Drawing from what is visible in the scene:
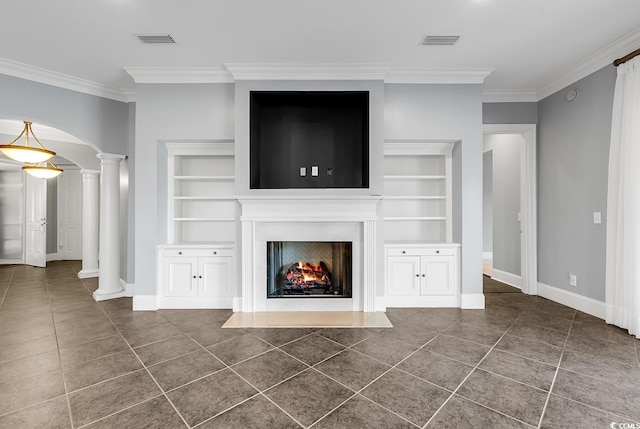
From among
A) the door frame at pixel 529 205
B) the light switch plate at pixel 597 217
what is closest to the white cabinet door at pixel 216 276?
the door frame at pixel 529 205

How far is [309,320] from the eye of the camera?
3264 millimetres

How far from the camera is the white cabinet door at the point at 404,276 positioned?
3777 millimetres

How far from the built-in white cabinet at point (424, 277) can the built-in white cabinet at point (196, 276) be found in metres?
2.06

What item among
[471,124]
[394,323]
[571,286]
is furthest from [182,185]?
[571,286]

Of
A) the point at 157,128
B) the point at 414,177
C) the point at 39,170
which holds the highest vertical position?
the point at 157,128

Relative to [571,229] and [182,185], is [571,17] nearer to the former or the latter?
[571,229]

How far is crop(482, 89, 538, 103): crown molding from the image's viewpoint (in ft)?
14.0

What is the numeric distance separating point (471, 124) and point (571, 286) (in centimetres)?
241

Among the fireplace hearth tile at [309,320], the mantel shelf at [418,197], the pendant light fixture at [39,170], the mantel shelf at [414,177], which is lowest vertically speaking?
the fireplace hearth tile at [309,320]

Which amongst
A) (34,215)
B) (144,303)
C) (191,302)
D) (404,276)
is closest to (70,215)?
(34,215)

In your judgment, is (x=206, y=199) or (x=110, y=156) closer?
(x=206, y=199)

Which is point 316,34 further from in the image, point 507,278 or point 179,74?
point 507,278

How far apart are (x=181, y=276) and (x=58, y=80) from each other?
2.93m

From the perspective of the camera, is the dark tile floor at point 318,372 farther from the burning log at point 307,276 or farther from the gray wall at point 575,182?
the burning log at point 307,276
